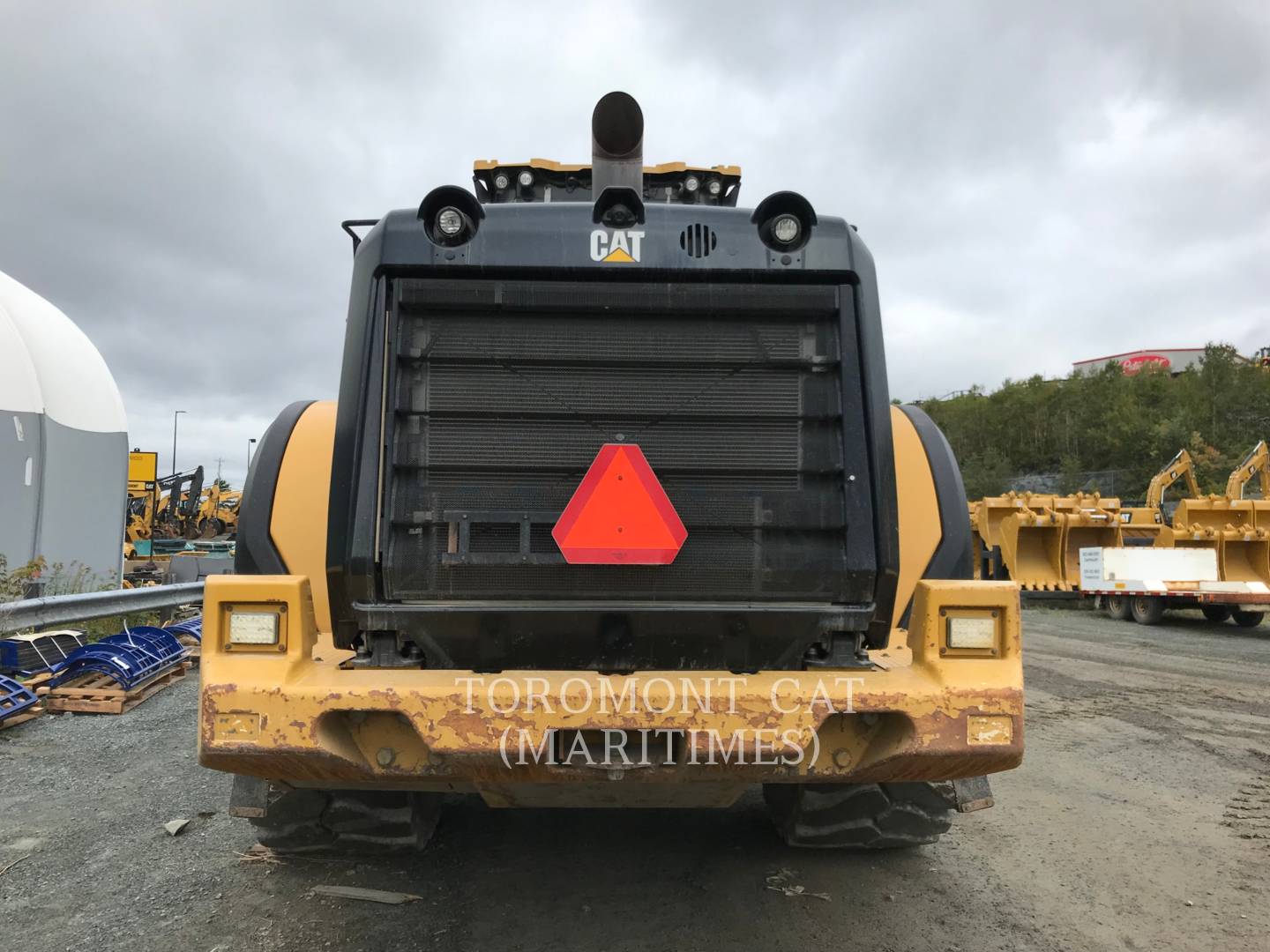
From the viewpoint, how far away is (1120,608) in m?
14.6

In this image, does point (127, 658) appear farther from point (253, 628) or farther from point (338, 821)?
point (253, 628)

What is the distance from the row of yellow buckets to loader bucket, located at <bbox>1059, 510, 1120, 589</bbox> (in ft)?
0.05

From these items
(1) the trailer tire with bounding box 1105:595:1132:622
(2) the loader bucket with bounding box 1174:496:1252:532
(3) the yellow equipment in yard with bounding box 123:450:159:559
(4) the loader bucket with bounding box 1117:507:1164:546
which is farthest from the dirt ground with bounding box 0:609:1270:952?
(3) the yellow equipment in yard with bounding box 123:450:159:559

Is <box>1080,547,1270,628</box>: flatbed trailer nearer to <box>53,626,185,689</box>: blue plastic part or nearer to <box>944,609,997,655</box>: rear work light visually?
→ <box>944,609,997,655</box>: rear work light

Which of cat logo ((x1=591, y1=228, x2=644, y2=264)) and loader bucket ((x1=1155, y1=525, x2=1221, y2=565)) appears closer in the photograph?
cat logo ((x1=591, y1=228, x2=644, y2=264))

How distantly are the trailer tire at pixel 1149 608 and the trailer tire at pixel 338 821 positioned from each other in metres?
13.8

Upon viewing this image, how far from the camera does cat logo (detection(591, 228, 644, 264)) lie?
9.16ft

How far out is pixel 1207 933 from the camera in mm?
3051

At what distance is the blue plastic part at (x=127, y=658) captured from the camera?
20.3ft

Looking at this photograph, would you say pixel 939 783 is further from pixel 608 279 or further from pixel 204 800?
pixel 204 800

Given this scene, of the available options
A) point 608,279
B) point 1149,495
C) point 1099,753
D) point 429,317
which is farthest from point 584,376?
point 1149,495

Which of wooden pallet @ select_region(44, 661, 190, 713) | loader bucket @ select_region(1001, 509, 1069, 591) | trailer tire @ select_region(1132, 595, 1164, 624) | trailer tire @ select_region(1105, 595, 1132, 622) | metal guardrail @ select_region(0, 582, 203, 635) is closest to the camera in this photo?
wooden pallet @ select_region(44, 661, 190, 713)

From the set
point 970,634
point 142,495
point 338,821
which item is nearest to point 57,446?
point 338,821

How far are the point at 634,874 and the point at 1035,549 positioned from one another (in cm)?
1446
